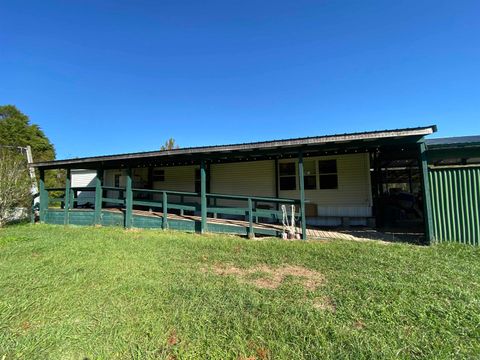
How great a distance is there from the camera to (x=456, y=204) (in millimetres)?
5988

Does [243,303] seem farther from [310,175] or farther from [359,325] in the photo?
[310,175]

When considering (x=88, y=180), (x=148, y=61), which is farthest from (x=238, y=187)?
(x=88, y=180)

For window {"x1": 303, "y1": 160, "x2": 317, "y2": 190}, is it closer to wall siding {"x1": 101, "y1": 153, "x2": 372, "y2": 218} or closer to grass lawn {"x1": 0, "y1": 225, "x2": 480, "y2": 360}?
wall siding {"x1": 101, "y1": 153, "x2": 372, "y2": 218}

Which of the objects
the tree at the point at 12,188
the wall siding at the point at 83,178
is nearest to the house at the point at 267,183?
the tree at the point at 12,188

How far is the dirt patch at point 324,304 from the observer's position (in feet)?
10.4

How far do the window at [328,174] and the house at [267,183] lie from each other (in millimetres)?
38

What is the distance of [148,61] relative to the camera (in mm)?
12922

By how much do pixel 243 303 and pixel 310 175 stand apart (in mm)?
7909

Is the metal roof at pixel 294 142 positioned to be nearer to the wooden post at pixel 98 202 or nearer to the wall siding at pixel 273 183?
the wooden post at pixel 98 202

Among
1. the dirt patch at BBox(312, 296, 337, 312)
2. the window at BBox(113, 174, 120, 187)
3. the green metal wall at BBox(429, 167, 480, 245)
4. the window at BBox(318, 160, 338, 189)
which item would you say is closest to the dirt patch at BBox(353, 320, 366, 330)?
the dirt patch at BBox(312, 296, 337, 312)

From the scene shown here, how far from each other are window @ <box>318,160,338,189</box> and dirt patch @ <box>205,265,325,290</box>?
19.8 ft

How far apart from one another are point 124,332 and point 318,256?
392cm

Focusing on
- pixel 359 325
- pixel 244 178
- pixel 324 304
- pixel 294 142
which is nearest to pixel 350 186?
pixel 294 142

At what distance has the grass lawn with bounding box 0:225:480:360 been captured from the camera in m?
2.47
